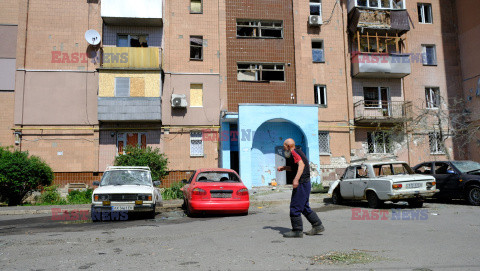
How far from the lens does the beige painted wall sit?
61.7ft

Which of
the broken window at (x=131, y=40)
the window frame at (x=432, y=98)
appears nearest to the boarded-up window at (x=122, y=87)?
the broken window at (x=131, y=40)

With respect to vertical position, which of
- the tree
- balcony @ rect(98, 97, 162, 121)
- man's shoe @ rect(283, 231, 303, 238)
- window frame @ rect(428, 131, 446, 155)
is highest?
balcony @ rect(98, 97, 162, 121)

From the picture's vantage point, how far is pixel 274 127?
66.5 ft

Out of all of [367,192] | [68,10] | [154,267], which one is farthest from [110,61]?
[154,267]

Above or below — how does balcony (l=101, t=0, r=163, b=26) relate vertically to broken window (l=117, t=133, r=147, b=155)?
above

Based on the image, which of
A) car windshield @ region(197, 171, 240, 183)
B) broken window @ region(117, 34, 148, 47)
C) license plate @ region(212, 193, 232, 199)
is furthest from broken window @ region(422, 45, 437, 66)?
license plate @ region(212, 193, 232, 199)

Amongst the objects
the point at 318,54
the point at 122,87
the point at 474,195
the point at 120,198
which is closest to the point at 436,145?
the point at 318,54

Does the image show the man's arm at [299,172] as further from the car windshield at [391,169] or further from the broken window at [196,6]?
the broken window at [196,6]

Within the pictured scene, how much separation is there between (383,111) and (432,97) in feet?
12.9

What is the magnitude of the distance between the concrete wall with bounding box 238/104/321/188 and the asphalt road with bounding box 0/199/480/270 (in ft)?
32.4

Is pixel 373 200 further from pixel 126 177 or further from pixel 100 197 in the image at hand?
pixel 100 197

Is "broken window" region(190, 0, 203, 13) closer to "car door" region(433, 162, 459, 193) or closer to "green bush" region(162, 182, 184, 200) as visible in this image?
"green bush" region(162, 182, 184, 200)

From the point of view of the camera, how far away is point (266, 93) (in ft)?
68.2

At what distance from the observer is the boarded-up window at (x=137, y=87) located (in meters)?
19.0
